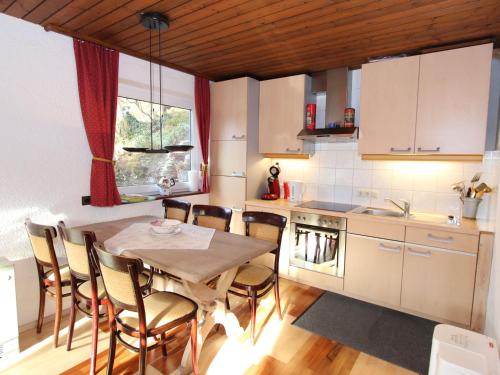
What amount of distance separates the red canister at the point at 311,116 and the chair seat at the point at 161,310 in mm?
2190

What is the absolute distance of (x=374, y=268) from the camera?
274 centimetres

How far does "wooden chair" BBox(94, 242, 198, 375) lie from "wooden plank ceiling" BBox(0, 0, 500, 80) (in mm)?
1639

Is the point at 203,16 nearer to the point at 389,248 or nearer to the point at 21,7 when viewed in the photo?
the point at 21,7

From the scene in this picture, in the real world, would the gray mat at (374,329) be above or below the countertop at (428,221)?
below

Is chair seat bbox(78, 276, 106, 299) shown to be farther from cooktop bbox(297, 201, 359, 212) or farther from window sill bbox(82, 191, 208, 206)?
cooktop bbox(297, 201, 359, 212)

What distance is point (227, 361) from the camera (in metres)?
2.02

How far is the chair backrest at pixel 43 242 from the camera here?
6.32ft

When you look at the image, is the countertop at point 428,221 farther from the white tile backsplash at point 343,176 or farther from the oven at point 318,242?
the white tile backsplash at point 343,176

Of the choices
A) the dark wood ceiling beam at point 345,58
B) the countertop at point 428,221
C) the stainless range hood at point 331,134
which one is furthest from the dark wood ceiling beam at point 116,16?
the countertop at point 428,221

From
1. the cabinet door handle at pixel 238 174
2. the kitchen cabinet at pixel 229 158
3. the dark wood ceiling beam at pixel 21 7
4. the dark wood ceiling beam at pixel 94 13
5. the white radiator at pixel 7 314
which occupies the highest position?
the dark wood ceiling beam at pixel 94 13

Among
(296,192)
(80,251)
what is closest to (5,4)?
(80,251)

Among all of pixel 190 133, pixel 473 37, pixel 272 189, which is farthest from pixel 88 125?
pixel 473 37

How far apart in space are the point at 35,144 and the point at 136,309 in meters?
1.60

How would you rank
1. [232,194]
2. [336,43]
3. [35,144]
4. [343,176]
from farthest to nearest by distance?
[232,194]
[343,176]
[336,43]
[35,144]
